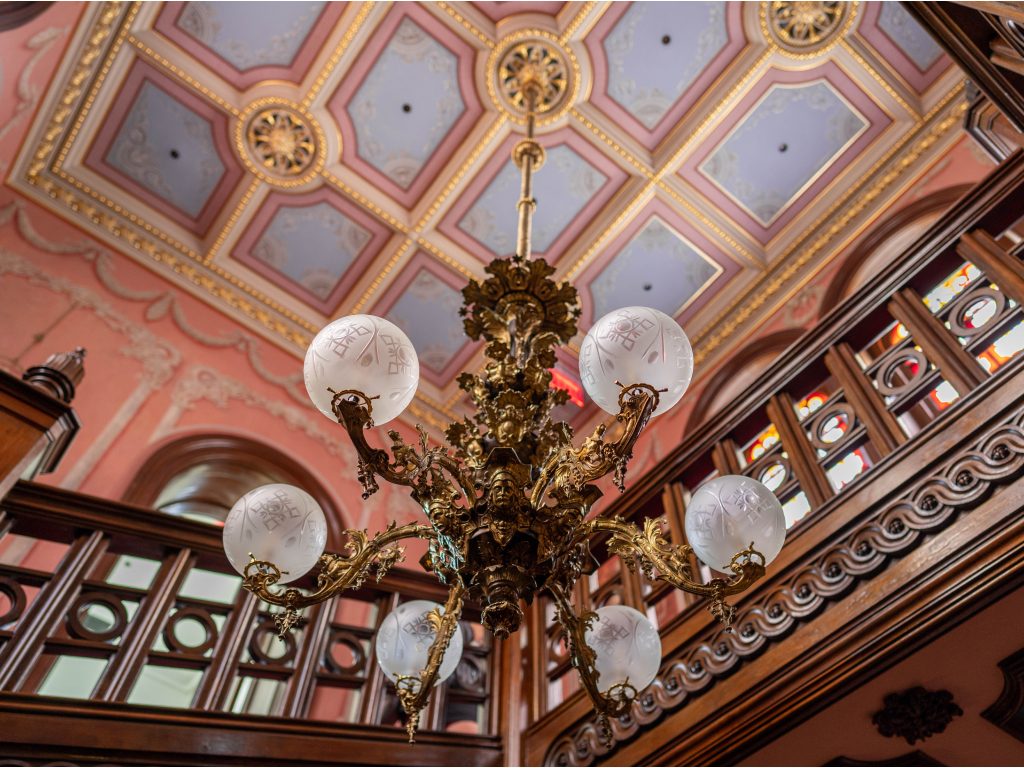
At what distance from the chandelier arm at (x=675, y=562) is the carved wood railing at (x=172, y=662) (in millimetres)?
1403

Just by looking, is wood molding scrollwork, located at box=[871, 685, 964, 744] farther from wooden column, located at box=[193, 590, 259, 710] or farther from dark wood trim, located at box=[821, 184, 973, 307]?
dark wood trim, located at box=[821, 184, 973, 307]

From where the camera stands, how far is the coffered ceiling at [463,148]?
250 inches

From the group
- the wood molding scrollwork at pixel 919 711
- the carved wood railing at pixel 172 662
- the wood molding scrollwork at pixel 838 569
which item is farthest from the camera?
the carved wood railing at pixel 172 662

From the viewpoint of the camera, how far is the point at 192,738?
10.7ft

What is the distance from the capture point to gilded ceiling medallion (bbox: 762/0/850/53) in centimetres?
622

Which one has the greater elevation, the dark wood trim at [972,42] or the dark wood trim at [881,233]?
the dark wood trim at [881,233]

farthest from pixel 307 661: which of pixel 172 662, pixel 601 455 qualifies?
pixel 601 455

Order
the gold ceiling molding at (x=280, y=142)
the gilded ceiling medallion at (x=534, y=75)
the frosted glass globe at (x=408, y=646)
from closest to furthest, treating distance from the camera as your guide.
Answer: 1. the frosted glass globe at (x=408, y=646)
2. the gilded ceiling medallion at (x=534, y=75)
3. the gold ceiling molding at (x=280, y=142)

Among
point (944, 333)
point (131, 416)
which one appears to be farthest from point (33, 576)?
point (944, 333)

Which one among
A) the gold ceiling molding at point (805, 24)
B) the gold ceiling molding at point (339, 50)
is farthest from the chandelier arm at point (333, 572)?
the gold ceiling molding at point (805, 24)

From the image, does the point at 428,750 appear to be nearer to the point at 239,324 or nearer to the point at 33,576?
the point at 33,576

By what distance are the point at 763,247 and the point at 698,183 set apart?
0.91 m

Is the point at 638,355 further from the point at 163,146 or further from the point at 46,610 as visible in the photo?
the point at 163,146

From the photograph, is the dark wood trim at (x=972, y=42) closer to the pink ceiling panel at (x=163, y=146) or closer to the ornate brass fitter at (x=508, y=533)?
the ornate brass fitter at (x=508, y=533)
